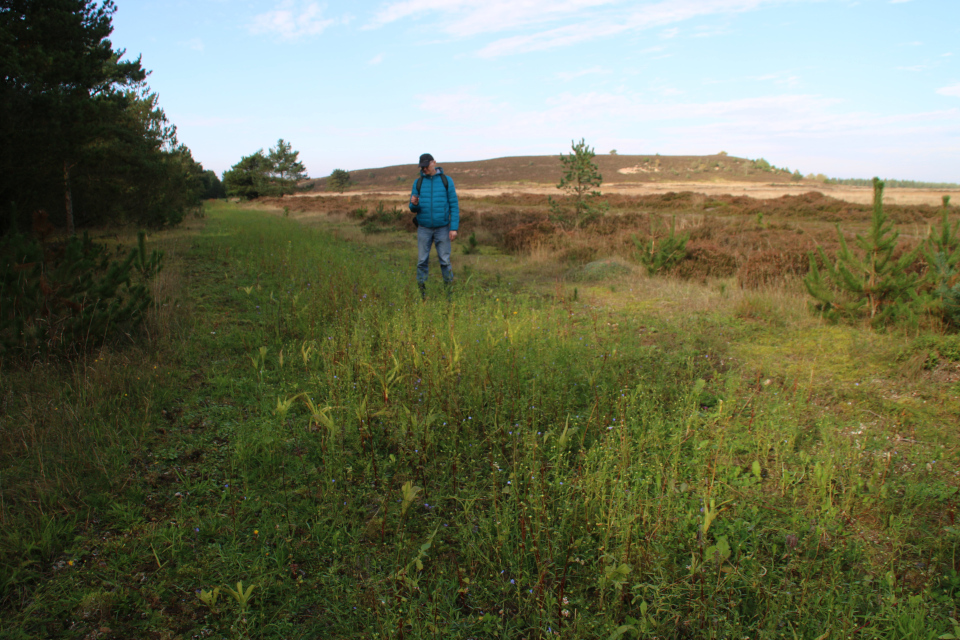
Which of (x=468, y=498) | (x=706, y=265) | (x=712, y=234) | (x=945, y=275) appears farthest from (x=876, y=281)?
(x=712, y=234)

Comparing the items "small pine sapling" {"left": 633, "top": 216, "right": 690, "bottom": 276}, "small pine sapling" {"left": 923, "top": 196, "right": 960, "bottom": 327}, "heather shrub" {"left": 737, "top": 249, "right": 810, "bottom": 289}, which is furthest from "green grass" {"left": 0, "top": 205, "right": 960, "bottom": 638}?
"small pine sapling" {"left": 633, "top": 216, "right": 690, "bottom": 276}

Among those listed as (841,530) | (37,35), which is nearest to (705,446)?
(841,530)

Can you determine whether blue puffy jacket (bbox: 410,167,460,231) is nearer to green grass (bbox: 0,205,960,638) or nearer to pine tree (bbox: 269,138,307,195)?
green grass (bbox: 0,205,960,638)

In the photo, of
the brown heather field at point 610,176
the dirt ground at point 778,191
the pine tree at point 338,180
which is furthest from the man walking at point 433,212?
the pine tree at point 338,180

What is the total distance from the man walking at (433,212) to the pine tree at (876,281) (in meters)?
4.55

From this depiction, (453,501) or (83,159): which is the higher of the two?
(83,159)

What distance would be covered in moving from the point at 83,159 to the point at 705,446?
11206 mm

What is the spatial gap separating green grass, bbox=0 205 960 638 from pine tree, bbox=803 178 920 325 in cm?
183

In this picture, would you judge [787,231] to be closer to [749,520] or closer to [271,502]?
[749,520]

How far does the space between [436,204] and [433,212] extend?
12cm

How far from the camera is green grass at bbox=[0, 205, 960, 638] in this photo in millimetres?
1989

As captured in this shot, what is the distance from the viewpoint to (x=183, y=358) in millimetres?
4609

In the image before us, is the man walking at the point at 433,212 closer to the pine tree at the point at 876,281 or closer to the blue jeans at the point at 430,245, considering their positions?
the blue jeans at the point at 430,245

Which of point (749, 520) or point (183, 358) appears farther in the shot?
point (183, 358)
